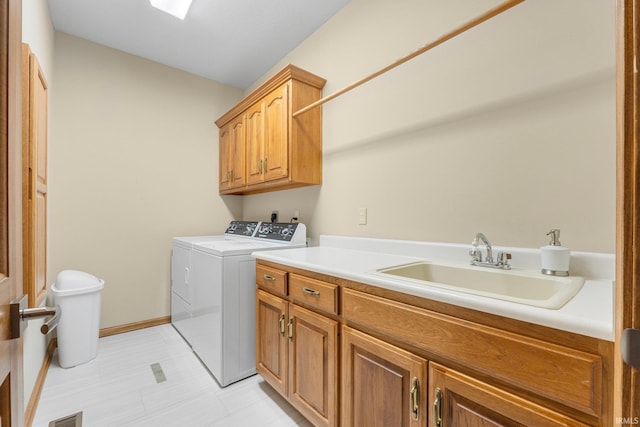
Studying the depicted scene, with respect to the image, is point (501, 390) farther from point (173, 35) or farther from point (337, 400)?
point (173, 35)

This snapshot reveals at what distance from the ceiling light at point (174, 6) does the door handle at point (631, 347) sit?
273cm

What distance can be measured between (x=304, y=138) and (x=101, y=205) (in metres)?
2.02

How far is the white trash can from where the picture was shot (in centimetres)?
203

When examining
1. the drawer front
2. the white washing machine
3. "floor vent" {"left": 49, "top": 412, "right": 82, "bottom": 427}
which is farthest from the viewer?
the white washing machine

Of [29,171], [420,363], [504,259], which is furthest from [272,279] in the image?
[29,171]

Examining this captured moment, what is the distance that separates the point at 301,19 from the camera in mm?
2195

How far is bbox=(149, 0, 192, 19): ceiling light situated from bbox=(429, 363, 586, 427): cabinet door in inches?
107

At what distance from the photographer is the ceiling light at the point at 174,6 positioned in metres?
2.02

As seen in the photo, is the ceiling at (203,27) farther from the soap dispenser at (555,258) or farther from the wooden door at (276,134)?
the soap dispenser at (555,258)

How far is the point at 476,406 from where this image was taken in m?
0.79

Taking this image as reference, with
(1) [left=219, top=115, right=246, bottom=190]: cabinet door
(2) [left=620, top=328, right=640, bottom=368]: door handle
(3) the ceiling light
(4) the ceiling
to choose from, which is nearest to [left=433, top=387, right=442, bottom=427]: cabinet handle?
(2) [left=620, top=328, right=640, bottom=368]: door handle

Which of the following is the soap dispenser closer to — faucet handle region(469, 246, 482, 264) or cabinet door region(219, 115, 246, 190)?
faucet handle region(469, 246, 482, 264)

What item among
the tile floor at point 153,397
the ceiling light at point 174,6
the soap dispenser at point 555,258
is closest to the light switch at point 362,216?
the soap dispenser at point 555,258

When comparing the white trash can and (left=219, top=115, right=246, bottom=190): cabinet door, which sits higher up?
(left=219, top=115, right=246, bottom=190): cabinet door
